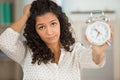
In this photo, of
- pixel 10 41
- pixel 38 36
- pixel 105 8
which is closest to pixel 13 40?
pixel 10 41

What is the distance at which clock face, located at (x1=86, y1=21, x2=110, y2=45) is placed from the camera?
3.47 ft

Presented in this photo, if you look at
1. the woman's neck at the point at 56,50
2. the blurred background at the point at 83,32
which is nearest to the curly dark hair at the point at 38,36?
the woman's neck at the point at 56,50

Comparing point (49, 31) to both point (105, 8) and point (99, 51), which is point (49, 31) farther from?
point (105, 8)

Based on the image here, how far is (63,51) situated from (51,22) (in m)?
0.16

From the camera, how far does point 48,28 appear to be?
1095 millimetres

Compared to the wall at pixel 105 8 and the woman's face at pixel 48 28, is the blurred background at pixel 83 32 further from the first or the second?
the woman's face at pixel 48 28

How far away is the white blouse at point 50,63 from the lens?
1115mm

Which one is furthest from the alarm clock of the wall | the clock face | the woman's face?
the wall

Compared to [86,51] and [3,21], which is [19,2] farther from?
[86,51]

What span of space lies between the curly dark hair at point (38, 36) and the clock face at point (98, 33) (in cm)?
15

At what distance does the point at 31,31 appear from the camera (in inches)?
46.6

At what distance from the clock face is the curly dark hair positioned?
15cm

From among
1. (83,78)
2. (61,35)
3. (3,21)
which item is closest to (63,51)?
(61,35)

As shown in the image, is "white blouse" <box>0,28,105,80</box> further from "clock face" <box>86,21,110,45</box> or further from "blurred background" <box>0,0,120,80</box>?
"blurred background" <box>0,0,120,80</box>
